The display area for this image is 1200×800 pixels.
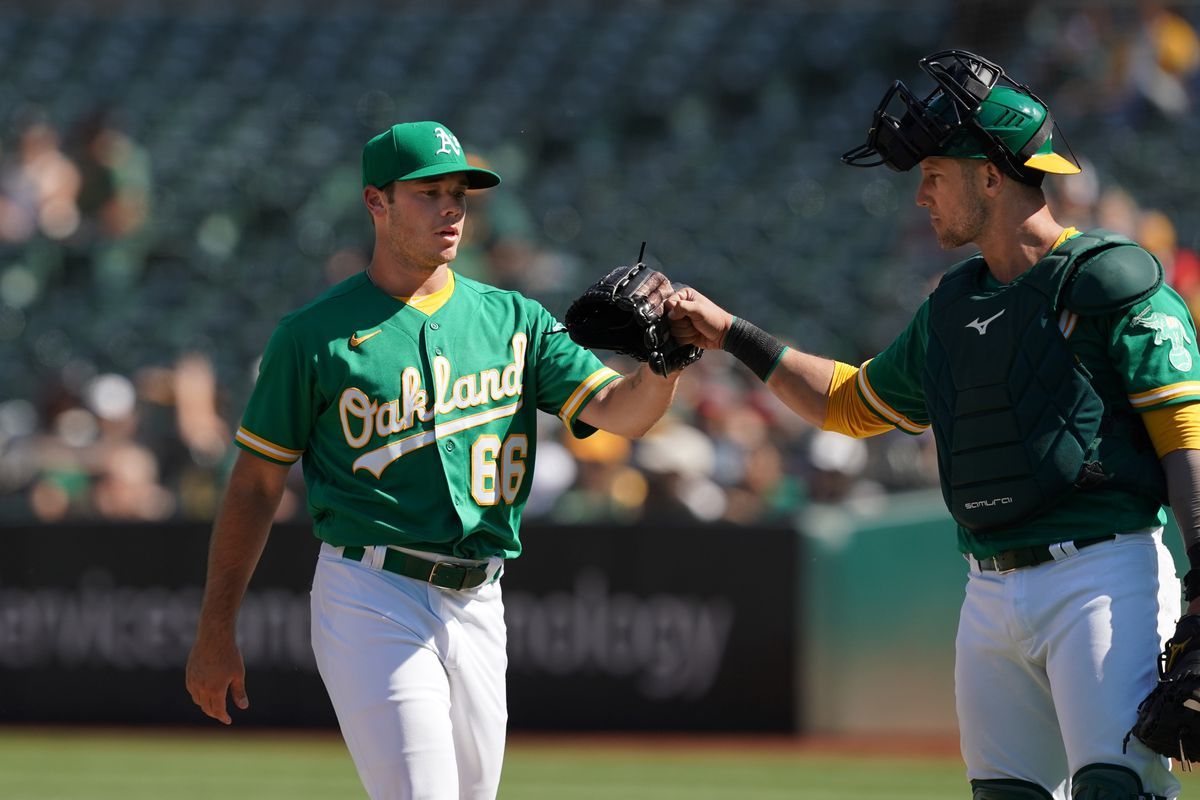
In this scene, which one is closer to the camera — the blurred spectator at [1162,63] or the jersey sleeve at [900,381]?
the jersey sleeve at [900,381]

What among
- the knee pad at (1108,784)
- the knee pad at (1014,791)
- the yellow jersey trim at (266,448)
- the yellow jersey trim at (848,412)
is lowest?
the knee pad at (1014,791)

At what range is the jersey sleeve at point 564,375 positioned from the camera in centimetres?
477

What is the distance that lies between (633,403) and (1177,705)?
5.43ft

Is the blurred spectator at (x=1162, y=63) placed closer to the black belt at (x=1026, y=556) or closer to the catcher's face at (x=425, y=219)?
the catcher's face at (x=425, y=219)

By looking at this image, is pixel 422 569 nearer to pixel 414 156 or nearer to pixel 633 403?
pixel 633 403

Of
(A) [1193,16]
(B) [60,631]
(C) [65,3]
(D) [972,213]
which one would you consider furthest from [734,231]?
(D) [972,213]

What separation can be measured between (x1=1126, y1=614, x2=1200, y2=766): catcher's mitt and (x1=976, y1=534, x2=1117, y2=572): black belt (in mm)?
292

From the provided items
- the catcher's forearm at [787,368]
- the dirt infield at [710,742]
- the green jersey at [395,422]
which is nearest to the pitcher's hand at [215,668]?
the green jersey at [395,422]

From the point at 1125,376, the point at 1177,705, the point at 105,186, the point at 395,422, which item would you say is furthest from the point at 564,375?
the point at 105,186

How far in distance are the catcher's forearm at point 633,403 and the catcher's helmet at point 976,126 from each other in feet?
2.87

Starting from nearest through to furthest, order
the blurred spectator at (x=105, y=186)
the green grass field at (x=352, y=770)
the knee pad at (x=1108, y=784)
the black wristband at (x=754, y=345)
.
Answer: the knee pad at (x=1108, y=784)
the black wristband at (x=754, y=345)
the green grass field at (x=352, y=770)
the blurred spectator at (x=105, y=186)

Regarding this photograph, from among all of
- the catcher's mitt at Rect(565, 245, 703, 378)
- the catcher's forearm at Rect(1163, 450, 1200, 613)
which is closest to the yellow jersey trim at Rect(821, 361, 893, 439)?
the catcher's mitt at Rect(565, 245, 703, 378)

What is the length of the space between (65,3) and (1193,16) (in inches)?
462

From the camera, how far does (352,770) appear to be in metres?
9.30
